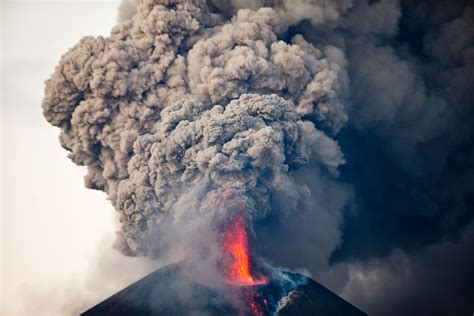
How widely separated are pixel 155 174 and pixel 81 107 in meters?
4.52

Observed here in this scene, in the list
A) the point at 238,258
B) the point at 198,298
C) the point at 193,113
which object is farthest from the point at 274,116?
the point at 198,298

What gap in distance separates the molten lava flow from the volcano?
27cm

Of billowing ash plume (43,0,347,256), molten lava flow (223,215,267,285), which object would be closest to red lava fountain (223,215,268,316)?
molten lava flow (223,215,267,285)

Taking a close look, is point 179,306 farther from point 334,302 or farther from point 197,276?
point 334,302

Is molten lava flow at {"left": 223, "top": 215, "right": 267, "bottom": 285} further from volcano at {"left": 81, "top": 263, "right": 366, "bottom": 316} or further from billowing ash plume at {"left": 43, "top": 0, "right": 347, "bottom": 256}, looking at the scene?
billowing ash plume at {"left": 43, "top": 0, "right": 347, "bottom": 256}

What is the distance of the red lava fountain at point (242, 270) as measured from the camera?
1040 inches

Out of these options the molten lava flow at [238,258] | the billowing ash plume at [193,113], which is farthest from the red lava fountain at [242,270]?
the billowing ash plume at [193,113]

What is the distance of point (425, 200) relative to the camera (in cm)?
3819

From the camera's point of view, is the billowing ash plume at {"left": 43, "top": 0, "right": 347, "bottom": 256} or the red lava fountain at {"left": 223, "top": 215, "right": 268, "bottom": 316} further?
the red lava fountain at {"left": 223, "top": 215, "right": 268, "bottom": 316}

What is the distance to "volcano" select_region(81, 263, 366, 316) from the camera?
26750 millimetres

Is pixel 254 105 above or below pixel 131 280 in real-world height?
above

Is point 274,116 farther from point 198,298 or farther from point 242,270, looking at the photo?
point 198,298

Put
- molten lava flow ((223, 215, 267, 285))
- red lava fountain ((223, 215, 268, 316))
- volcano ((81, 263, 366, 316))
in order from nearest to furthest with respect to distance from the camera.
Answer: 1. molten lava flow ((223, 215, 267, 285))
2. red lava fountain ((223, 215, 268, 316))
3. volcano ((81, 263, 366, 316))

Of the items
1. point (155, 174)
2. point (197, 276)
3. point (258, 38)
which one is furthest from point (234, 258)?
point (258, 38)
